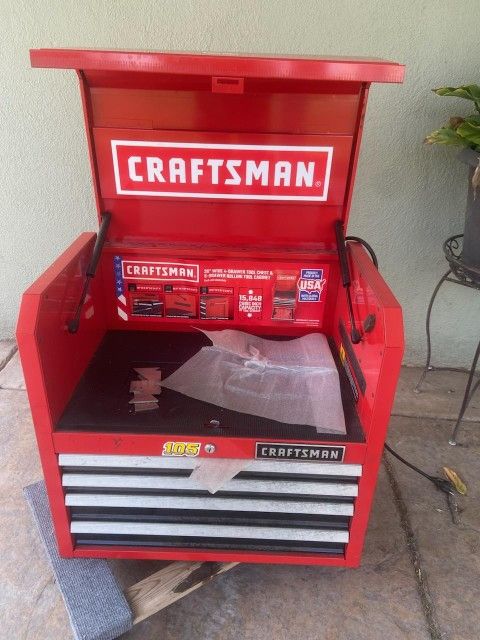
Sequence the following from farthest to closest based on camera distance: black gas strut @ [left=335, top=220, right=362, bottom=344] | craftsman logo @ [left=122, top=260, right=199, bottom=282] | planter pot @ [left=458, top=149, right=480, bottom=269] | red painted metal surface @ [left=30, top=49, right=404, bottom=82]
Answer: planter pot @ [left=458, top=149, right=480, bottom=269] < craftsman logo @ [left=122, top=260, right=199, bottom=282] < black gas strut @ [left=335, top=220, right=362, bottom=344] < red painted metal surface @ [left=30, top=49, right=404, bottom=82]

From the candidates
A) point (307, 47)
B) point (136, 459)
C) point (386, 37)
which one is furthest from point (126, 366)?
point (386, 37)

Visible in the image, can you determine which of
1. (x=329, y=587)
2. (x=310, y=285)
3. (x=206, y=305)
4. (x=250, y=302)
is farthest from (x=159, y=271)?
(x=329, y=587)

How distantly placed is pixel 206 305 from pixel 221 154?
1.37ft

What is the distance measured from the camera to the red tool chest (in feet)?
A: 3.31

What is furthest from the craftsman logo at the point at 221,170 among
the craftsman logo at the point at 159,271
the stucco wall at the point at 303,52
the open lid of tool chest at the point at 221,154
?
the stucco wall at the point at 303,52

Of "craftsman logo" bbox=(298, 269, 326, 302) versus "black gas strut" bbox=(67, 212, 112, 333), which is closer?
"black gas strut" bbox=(67, 212, 112, 333)

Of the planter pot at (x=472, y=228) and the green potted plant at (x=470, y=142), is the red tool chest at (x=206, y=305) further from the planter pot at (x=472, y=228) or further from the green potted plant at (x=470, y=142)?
the planter pot at (x=472, y=228)

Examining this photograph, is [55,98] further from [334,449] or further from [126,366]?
[334,449]

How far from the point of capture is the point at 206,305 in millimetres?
1375

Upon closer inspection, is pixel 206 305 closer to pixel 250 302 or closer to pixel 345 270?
pixel 250 302

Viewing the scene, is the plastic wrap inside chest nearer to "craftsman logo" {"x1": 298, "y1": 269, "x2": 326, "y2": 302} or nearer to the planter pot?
"craftsman logo" {"x1": 298, "y1": 269, "x2": 326, "y2": 302}

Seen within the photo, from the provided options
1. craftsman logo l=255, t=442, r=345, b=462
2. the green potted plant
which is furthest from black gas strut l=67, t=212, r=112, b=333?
the green potted plant

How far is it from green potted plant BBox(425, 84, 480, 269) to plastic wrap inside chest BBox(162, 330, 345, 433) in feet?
2.16

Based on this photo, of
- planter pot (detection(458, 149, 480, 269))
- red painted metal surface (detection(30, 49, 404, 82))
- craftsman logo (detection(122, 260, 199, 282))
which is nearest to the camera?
red painted metal surface (detection(30, 49, 404, 82))
